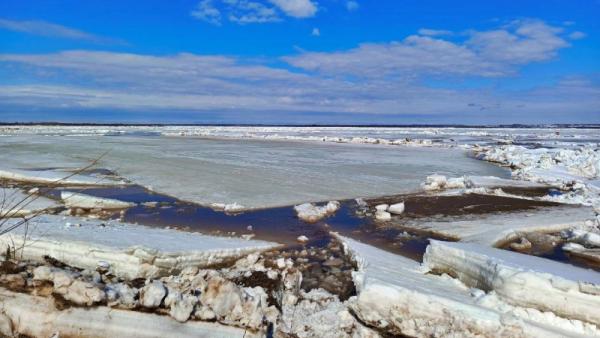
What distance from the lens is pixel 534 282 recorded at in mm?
2920

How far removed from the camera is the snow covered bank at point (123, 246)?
3578 mm

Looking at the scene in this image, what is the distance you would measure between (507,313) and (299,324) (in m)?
1.36

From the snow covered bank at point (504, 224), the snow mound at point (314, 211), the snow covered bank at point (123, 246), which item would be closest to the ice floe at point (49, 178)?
the snow covered bank at point (123, 246)

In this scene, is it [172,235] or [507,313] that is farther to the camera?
[172,235]

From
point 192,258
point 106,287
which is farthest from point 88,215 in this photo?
point 106,287

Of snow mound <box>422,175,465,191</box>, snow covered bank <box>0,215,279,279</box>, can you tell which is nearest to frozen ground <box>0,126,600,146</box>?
snow mound <box>422,175,465,191</box>

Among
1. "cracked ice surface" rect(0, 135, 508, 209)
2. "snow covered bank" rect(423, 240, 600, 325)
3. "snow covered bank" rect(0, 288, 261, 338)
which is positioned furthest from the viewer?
"cracked ice surface" rect(0, 135, 508, 209)

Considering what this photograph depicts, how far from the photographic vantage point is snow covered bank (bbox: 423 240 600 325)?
2.78 meters

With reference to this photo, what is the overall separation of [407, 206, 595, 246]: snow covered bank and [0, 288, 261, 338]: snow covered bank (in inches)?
144

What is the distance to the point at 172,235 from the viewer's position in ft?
15.0

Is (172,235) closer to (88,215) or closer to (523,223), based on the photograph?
(88,215)

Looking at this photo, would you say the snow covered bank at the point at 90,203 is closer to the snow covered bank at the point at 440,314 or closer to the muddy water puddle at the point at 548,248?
the snow covered bank at the point at 440,314

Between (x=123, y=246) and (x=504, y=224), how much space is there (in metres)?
4.78

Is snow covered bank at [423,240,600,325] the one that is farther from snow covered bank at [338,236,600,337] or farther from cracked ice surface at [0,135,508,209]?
cracked ice surface at [0,135,508,209]
